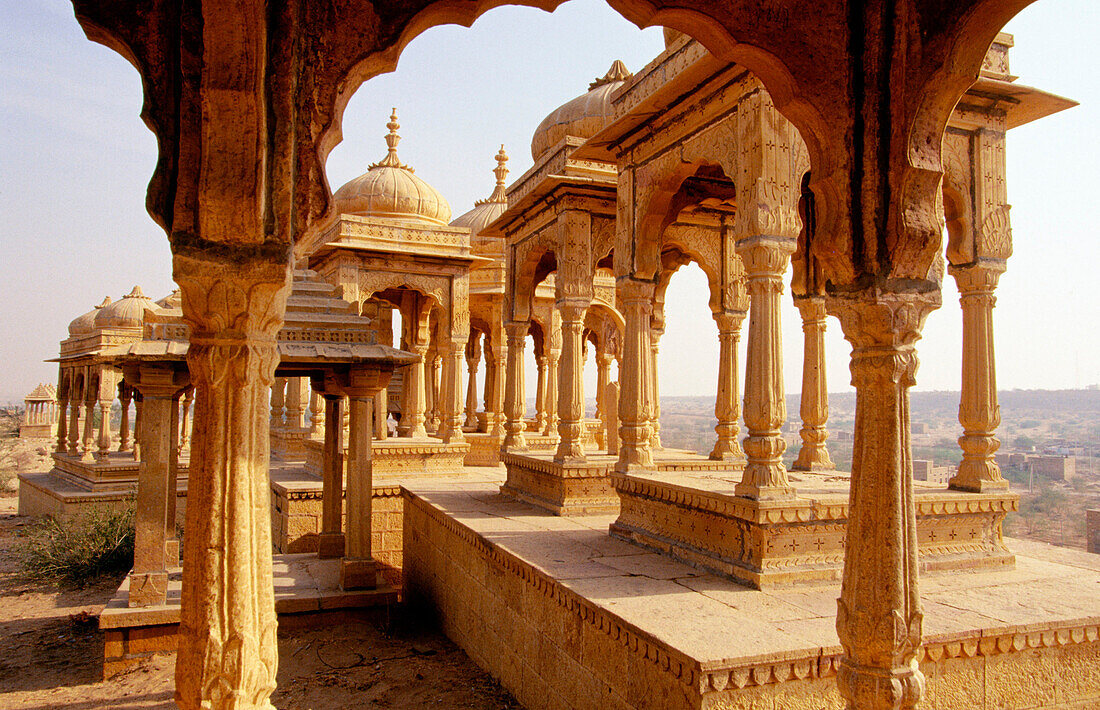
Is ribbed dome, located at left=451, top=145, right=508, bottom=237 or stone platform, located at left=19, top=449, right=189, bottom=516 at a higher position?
ribbed dome, located at left=451, top=145, right=508, bottom=237

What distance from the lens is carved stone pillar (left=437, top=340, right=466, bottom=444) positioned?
15.1 meters

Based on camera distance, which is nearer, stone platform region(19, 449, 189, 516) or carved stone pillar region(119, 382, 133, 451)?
stone platform region(19, 449, 189, 516)

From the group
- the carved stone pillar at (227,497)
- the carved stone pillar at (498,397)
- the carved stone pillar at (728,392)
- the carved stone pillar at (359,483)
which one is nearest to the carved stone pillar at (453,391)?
the carved stone pillar at (498,397)

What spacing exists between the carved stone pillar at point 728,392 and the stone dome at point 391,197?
8527mm

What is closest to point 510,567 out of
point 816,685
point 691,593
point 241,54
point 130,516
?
point 691,593

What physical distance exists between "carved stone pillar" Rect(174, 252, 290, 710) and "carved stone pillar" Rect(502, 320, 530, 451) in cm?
917

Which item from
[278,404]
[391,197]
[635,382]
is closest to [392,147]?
[391,197]

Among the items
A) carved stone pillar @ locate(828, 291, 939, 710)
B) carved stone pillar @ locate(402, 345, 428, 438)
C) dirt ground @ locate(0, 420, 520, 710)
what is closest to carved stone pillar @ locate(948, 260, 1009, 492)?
carved stone pillar @ locate(828, 291, 939, 710)

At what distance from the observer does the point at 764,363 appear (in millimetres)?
6027

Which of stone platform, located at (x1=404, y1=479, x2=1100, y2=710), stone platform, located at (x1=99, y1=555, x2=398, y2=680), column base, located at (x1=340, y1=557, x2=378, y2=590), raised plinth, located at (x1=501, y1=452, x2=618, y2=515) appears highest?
raised plinth, located at (x1=501, y1=452, x2=618, y2=515)

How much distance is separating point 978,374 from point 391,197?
491 inches

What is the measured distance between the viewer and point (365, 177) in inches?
656

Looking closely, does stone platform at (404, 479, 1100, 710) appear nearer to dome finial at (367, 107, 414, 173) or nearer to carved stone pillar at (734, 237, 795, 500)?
carved stone pillar at (734, 237, 795, 500)

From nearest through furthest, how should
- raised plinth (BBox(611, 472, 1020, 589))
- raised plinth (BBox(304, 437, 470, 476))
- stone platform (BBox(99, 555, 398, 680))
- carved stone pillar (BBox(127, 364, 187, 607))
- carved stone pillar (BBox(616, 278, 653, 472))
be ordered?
raised plinth (BBox(611, 472, 1020, 589)) < stone platform (BBox(99, 555, 398, 680)) < carved stone pillar (BBox(127, 364, 187, 607)) < carved stone pillar (BBox(616, 278, 653, 472)) < raised plinth (BBox(304, 437, 470, 476))
